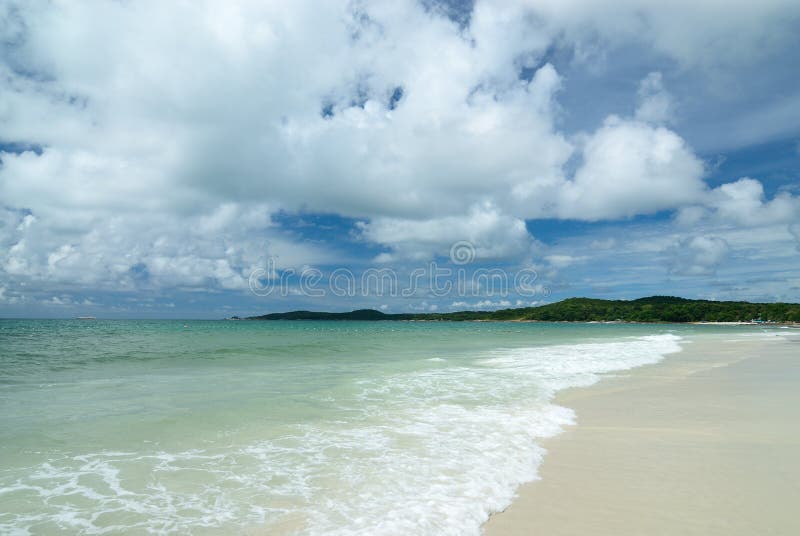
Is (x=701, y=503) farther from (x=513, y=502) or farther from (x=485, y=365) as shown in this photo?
(x=485, y=365)

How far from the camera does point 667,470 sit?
641cm

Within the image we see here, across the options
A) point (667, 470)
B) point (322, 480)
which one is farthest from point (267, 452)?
point (667, 470)

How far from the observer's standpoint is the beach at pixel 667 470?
4.83 m

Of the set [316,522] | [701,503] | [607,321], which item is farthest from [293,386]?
[607,321]

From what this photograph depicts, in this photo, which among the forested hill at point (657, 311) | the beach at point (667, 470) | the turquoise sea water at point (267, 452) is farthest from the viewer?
the forested hill at point (657, 311)

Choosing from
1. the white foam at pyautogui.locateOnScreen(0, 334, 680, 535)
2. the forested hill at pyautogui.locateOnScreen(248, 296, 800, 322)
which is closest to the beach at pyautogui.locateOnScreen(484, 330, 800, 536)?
the white foam at pyautogui.locateOnScreen(0, 334, 680, 535)

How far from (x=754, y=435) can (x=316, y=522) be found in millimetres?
8169

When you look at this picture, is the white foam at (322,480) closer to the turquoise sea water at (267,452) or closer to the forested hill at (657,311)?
the turquoise sea water at (267,452)

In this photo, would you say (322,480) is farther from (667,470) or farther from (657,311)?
(657,311)

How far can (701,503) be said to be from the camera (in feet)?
17.3

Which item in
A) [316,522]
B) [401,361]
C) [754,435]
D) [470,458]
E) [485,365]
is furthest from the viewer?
[401,361]

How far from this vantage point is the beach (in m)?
4.83

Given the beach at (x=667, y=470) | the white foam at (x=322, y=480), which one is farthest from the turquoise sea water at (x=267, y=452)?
the beach at (x=667, y=470)

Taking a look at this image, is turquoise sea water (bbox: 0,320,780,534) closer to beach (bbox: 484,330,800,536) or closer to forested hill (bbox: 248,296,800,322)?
beach (bbox: 484,330,800,536)
